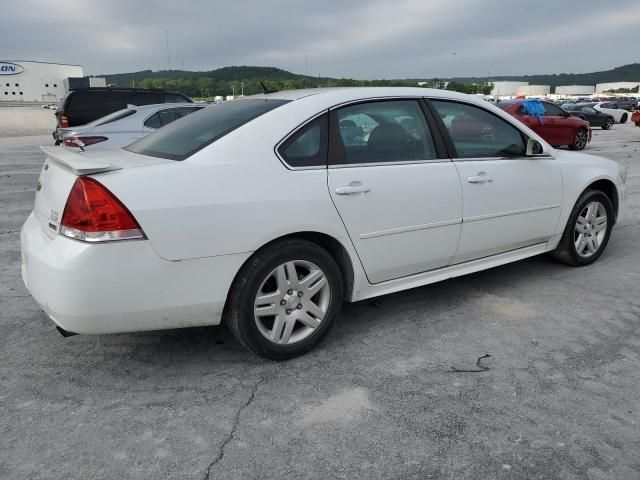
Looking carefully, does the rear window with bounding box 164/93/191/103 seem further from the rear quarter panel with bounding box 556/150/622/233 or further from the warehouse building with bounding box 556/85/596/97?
the warehouse building with bounding box 556/85/596/97

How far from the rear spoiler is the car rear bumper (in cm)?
34

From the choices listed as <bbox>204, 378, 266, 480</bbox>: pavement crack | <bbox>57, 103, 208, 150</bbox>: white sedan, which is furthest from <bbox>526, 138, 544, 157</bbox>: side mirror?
<bbox>57, 103, 208, 150</bbox>: white sedan

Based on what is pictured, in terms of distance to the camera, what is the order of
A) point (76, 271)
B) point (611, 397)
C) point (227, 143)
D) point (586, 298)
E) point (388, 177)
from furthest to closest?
point (586, 298) → point (388, 177) → point (227, 143) → point (611, 397) → point (76, 271)

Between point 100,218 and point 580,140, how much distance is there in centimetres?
1668

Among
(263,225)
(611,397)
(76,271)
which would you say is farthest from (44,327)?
(611,397)

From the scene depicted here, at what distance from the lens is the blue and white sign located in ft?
314

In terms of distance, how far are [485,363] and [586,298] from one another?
146 centimetres

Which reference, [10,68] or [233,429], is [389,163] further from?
[10,68]

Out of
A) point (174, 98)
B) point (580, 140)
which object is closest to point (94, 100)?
point (174, 98)

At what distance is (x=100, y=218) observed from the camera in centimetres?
243

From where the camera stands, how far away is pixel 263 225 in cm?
274

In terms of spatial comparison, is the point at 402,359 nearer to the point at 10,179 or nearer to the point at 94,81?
the point at 10,179

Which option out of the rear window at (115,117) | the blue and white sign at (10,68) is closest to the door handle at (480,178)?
the rear window at (115,117)

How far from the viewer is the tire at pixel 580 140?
16014 mm
